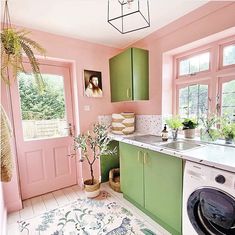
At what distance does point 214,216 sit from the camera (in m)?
1.14

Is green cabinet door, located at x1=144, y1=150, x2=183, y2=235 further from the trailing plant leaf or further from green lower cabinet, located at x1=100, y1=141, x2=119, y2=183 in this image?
the trailing plant leaf

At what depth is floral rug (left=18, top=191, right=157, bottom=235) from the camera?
1633 mm

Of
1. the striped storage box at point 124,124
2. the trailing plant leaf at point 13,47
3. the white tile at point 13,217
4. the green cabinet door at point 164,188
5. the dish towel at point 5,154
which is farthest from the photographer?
the striped storage box at point 124,124

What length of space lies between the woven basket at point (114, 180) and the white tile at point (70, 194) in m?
0.57

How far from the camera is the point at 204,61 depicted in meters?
1.93

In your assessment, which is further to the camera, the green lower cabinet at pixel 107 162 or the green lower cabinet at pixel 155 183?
the green lower cabinet at pixel 107 162

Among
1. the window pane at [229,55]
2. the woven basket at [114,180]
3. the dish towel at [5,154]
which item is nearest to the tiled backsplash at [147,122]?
the woven basket at [114,180]

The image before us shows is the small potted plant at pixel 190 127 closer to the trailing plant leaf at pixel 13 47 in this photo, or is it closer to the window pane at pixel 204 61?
Answer: the window pane at pixel 204 61

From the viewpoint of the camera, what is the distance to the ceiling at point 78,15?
1.60 meters

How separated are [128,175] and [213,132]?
1.16 meters

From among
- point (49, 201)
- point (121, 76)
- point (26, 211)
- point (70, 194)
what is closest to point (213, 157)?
point (121, 76)

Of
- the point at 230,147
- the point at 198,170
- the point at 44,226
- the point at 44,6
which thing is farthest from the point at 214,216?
the point at 44,6

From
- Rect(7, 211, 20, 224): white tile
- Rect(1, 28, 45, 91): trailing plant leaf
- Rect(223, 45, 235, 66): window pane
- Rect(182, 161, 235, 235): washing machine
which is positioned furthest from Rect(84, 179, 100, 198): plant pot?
Rect(223, 45, 235, 66): window pane

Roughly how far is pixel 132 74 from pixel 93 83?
2.28 ft
